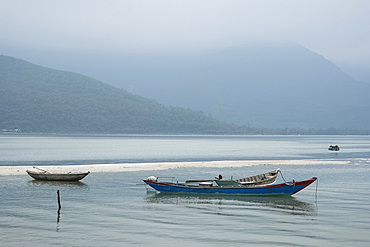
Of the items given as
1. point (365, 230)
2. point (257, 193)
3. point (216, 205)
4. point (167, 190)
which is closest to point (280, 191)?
point (257, 193)

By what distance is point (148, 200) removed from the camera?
4284 cm

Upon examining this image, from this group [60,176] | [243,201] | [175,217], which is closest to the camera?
[175,217]

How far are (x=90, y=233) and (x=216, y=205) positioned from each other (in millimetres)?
13652

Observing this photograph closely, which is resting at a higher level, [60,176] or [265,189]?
[265,189]

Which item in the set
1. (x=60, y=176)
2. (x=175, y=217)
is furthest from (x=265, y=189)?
(x=60, y=176)

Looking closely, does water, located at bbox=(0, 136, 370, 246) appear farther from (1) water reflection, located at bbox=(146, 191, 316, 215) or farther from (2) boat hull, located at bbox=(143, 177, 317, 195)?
(2) boat hull, located at bbox=(143, 177, 317, 195)

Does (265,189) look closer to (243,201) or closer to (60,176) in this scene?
(243,201)

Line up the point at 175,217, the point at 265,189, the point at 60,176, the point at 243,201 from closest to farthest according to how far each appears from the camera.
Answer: the point at 175,217 → the point at 243,201 → the point at 265,189 → the point at 60,176

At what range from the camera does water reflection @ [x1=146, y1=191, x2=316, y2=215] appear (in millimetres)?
38875

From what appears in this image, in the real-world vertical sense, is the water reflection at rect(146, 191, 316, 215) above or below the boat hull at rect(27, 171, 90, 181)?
below

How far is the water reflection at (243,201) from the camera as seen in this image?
38875 millimetres

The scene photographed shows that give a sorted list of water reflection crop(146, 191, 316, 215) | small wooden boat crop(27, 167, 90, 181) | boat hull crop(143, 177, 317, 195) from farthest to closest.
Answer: small wooden boat crop(27, 167, 90, 181), boat hull crop(143, 177, 317, 195), water reflection crop(146, 191, 316, 215)

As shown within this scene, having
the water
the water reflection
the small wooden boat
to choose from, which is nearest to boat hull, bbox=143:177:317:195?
the water reflection

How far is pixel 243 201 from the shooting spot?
139ft
